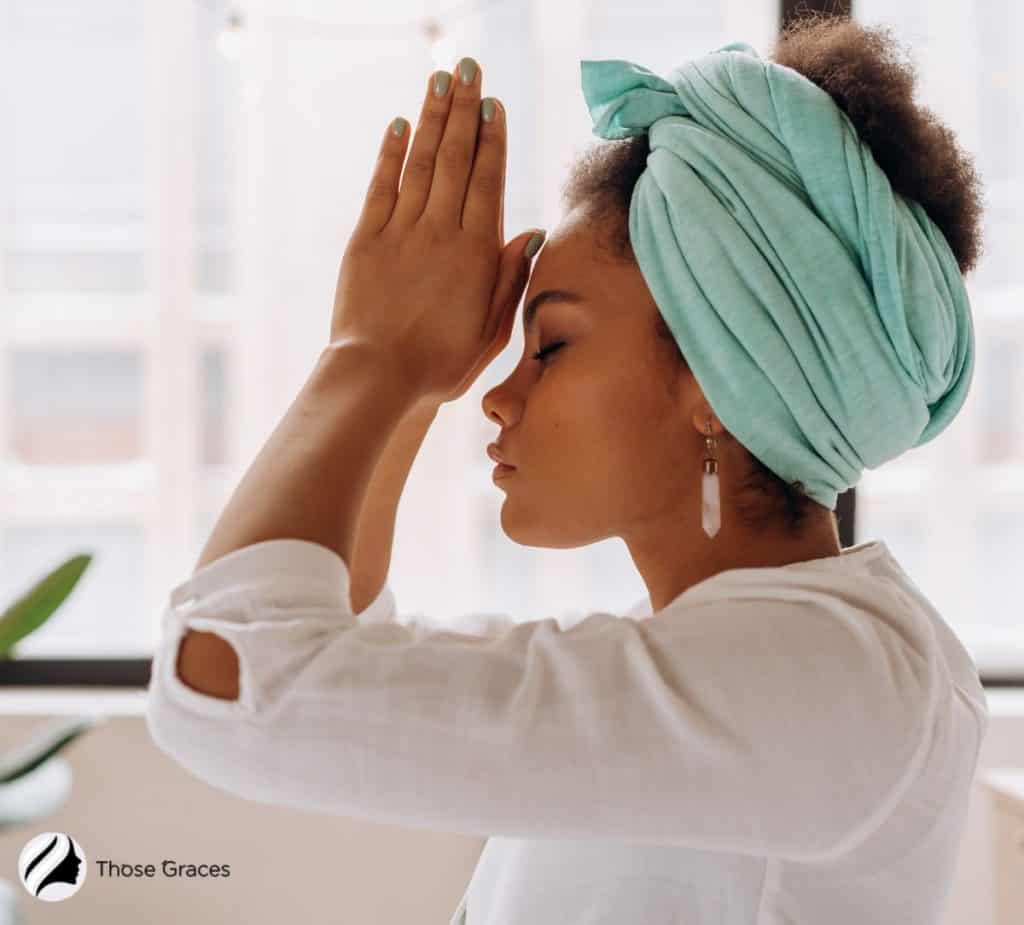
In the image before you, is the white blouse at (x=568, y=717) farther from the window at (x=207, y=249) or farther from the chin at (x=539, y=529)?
the window at (x=207, y=249)

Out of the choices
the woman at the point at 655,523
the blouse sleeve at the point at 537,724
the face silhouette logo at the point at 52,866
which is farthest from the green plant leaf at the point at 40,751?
the blouse sleeve at the point at 537,724

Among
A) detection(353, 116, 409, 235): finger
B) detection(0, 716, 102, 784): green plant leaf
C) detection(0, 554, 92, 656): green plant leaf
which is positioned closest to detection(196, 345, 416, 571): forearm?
detection(353, 116, 409, 235): finger

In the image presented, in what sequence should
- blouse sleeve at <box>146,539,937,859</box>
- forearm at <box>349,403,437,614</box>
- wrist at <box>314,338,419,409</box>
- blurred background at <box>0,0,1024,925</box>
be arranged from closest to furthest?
blouse sleeve at <box>146,539,937,859</box> → wrist at <box>314,338,419,409</box> → forearm at <box>349,403,437,614</box> → blurred background at <box>0,0,1024,925</box>

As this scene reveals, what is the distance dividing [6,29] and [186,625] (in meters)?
1.97

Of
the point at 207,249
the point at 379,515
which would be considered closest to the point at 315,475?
the point at 379,515

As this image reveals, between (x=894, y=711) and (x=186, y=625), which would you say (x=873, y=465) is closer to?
(x=894, y=711)

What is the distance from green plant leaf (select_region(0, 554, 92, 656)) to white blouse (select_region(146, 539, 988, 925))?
0.96 meters

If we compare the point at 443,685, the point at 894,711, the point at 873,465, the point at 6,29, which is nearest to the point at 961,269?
the point at 873,465

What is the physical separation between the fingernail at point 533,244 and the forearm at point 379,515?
0.56 ft

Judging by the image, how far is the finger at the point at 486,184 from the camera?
72cm

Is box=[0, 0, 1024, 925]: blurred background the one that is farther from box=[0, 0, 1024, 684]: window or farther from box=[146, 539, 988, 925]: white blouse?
box=[146, 539, 988, 925]: white blouse

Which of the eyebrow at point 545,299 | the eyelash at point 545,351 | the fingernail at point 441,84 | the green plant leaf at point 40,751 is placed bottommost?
the green plant leaf at point 40,751

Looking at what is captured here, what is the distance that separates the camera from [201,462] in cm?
213

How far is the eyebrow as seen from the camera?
2.63ft
